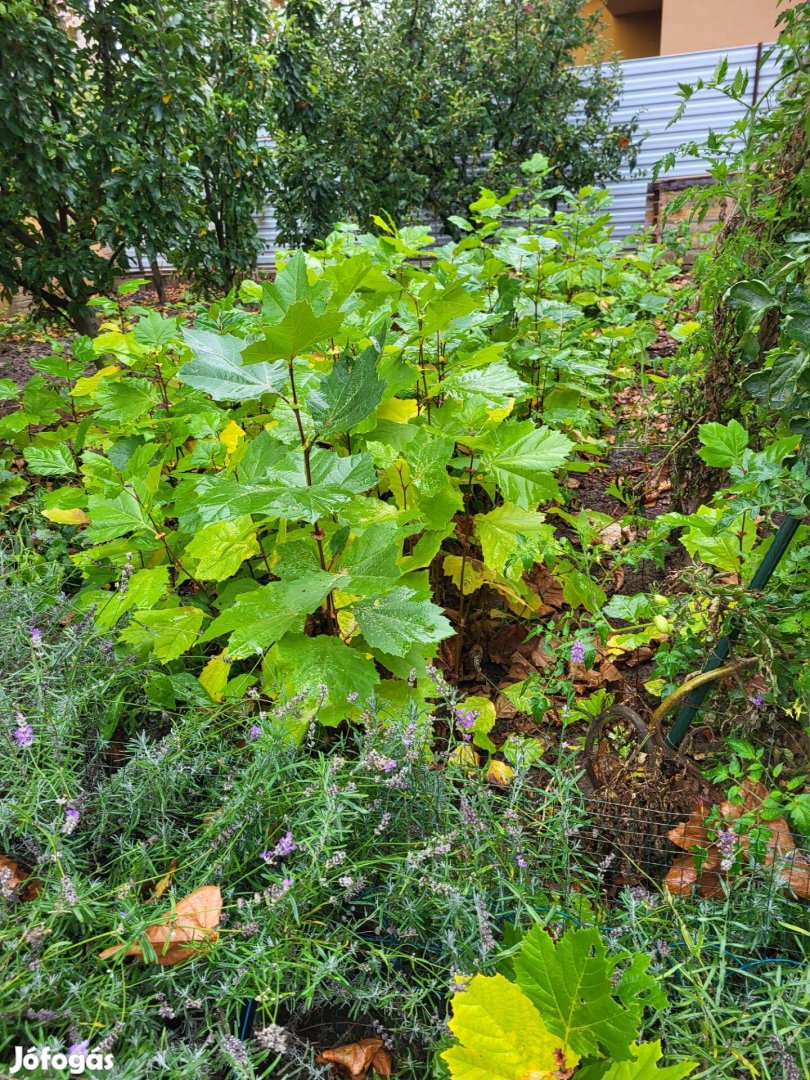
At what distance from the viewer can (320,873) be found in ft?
3.80

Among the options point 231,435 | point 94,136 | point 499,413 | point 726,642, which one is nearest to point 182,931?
point 726,642

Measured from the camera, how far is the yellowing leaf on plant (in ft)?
3.06

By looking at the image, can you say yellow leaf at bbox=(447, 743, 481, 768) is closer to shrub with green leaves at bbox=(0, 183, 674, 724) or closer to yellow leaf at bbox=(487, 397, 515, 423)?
shrub with green leaves at bbox=(0, 183, 674, 724)

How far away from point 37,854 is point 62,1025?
0.29 m

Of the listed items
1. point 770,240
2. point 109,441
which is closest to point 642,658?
point 770,240

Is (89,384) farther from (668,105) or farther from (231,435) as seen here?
(668,105)

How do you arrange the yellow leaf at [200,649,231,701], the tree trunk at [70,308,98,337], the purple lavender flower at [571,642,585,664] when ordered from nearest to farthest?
the purple lavender flower at [571,642,585,664], the yellow leaf at [200,649,231,701], the tree trunk at [70,308,98,337]

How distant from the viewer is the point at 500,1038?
0.94m

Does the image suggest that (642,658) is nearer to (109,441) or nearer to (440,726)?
(440,726)

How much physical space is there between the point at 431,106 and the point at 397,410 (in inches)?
283

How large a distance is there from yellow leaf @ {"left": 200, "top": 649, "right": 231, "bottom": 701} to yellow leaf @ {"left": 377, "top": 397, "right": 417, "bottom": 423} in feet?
2.59

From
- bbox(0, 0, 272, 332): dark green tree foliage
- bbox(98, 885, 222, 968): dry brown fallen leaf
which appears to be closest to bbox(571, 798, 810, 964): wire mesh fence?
bbox(98, 885, 222, 968): dry brown fallen leaf

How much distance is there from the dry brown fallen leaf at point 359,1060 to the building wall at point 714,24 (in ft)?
41.2

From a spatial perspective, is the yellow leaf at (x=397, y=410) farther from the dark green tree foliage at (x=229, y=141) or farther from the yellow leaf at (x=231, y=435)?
the dark green tree foliage at (x=229, y=141)
